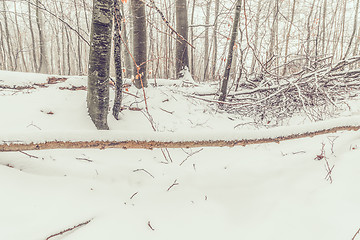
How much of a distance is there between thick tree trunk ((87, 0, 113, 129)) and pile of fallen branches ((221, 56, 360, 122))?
1.65 m

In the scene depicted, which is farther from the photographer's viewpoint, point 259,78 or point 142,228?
point 259,78

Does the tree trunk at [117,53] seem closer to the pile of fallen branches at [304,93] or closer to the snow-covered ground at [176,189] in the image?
the snow-covered ground at [176,189]

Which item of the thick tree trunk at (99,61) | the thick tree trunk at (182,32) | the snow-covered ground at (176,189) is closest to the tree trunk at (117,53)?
the thick tree trunk at (99,61)

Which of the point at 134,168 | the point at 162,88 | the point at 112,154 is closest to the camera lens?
the point at 134,168

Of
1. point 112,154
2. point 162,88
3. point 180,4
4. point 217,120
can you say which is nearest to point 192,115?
point 217,120

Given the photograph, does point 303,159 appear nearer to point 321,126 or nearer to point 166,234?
point 321,126

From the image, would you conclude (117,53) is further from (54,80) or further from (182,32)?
(182,32)

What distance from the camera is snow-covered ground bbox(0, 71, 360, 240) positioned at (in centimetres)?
120

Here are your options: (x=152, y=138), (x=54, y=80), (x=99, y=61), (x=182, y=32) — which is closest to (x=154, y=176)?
(x=152, y=138)

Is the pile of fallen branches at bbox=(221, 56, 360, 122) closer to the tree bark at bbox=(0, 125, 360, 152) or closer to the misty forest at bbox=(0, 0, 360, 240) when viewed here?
the misty forest at bbox=(0, 0, 360, 240)

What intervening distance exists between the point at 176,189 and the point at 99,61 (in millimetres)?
1422

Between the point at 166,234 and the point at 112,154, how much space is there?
3.19 feet

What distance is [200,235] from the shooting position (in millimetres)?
1264

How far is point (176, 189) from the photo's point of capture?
5.32 ft
